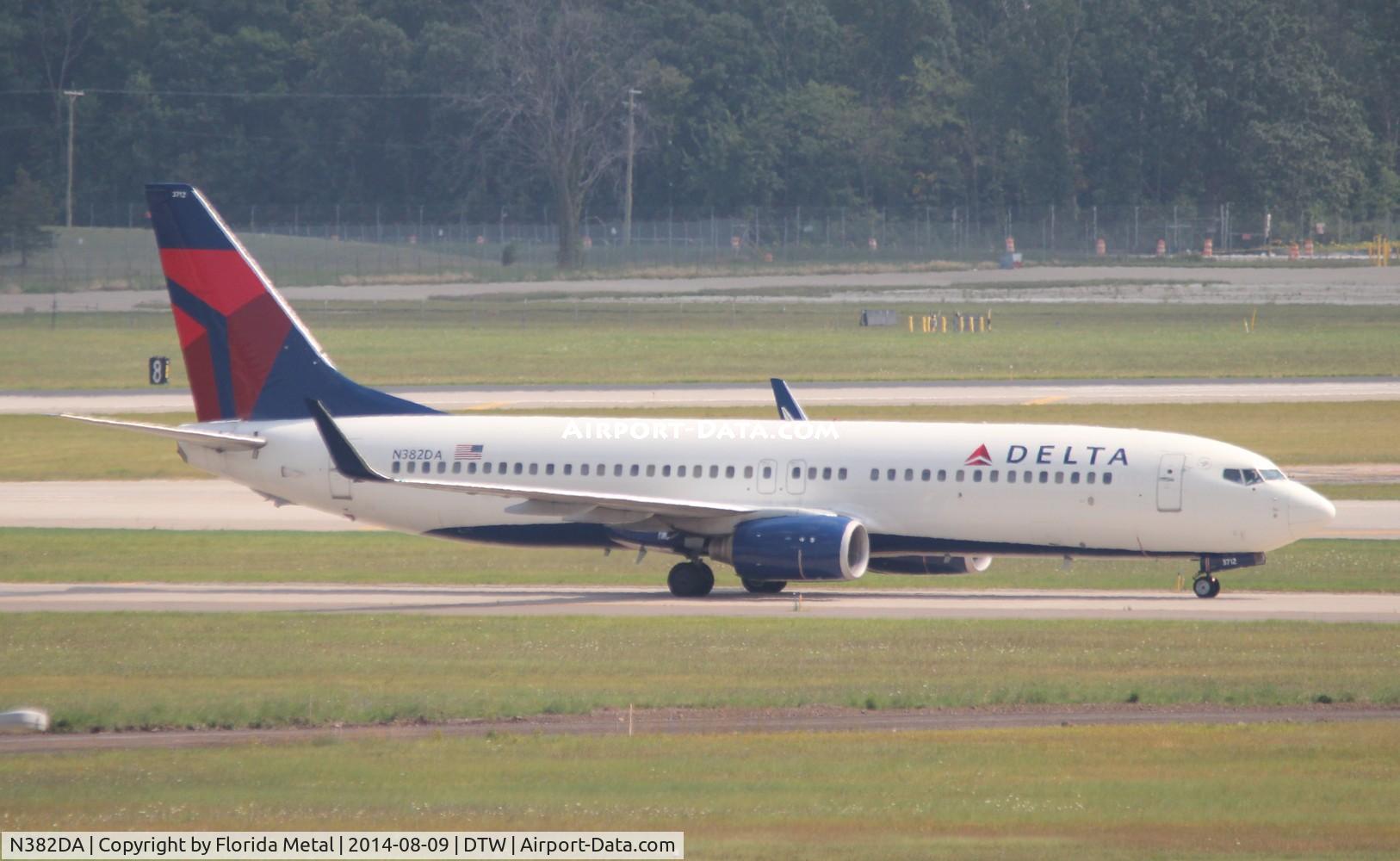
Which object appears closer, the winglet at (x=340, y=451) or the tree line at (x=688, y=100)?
the winglet at (x=340, y=451)

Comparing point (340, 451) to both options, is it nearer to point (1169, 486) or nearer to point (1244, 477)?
point (1169, 486)

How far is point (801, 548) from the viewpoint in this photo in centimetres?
3494

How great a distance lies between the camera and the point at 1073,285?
12544 centimetres

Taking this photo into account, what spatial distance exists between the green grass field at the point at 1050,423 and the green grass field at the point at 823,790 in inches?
1354

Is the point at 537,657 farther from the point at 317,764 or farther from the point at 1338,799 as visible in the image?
the point at 1338,799

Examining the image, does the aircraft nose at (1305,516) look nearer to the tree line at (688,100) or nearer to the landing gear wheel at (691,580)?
the landing gear wheel at (691,580)

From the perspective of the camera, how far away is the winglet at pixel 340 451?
115 feet

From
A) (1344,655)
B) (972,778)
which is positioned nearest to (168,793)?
(972,778)

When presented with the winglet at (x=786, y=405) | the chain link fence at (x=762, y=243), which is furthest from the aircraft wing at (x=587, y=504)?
the chain link fence at (x=762, y=243)

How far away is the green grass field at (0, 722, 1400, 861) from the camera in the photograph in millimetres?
17250

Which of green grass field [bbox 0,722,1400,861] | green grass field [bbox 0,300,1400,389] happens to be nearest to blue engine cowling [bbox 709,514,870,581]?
green grass field [bbox 0,722,1400,861]

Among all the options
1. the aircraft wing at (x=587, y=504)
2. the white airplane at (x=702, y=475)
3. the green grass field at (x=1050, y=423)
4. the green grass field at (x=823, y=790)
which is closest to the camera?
the green grass field at (x=823, y=790)

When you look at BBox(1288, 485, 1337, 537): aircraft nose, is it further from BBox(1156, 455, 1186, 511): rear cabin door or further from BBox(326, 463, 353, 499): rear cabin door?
BBox(326, 463, 353, 499): rear cabin door

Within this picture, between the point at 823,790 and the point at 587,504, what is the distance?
1717 cm
